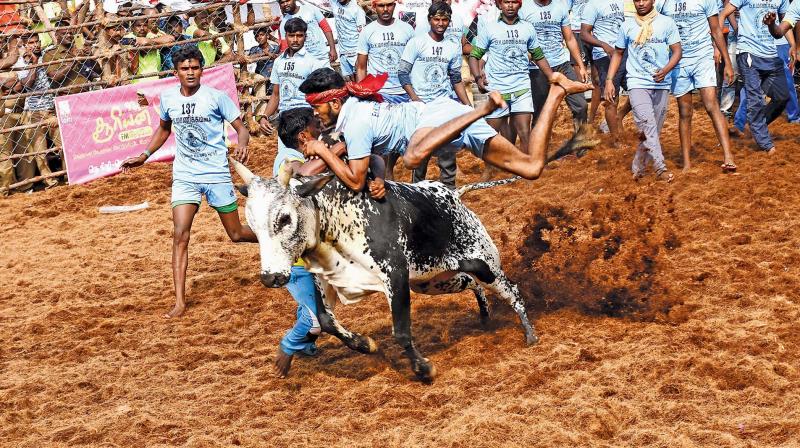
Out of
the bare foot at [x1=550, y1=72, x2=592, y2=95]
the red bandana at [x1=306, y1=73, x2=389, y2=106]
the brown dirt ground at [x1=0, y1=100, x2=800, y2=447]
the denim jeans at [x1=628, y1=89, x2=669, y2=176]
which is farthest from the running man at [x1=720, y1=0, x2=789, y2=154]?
the red bandana at [x1=306, y1=73, x2=389, y2=106]

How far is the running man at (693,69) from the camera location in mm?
11508

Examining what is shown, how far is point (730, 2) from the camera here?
12672 mm

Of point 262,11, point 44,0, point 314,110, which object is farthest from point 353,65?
point 314,110

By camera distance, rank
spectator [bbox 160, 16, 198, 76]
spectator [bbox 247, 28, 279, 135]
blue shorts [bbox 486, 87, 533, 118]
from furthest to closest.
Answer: spectator [bbox 247, 28, 279, 135] < spectator [bbox 160, 16, 198, 76] < blue shorts [bbox 486, 87, 533, 118]

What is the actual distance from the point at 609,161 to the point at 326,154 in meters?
6.69

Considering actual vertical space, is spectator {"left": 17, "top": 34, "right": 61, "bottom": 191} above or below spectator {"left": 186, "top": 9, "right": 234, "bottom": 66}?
below

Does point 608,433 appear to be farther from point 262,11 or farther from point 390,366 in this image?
point 262,11

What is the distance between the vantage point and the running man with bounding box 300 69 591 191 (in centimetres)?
655

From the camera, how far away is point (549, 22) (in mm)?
12367

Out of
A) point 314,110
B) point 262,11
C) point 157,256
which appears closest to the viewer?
point 314,110

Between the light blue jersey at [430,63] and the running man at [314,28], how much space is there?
1770 millimetres

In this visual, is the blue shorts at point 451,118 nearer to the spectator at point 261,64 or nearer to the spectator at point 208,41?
the spectator at point 261,64

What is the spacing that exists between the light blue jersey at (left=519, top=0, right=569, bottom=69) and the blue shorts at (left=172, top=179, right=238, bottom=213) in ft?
15.6

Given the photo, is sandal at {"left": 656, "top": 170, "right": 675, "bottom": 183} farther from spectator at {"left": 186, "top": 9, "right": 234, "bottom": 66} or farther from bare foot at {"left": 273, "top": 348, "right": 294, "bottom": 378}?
spectator at {"left": 186, "top": 9, "right": 234, "bottom": 66}
